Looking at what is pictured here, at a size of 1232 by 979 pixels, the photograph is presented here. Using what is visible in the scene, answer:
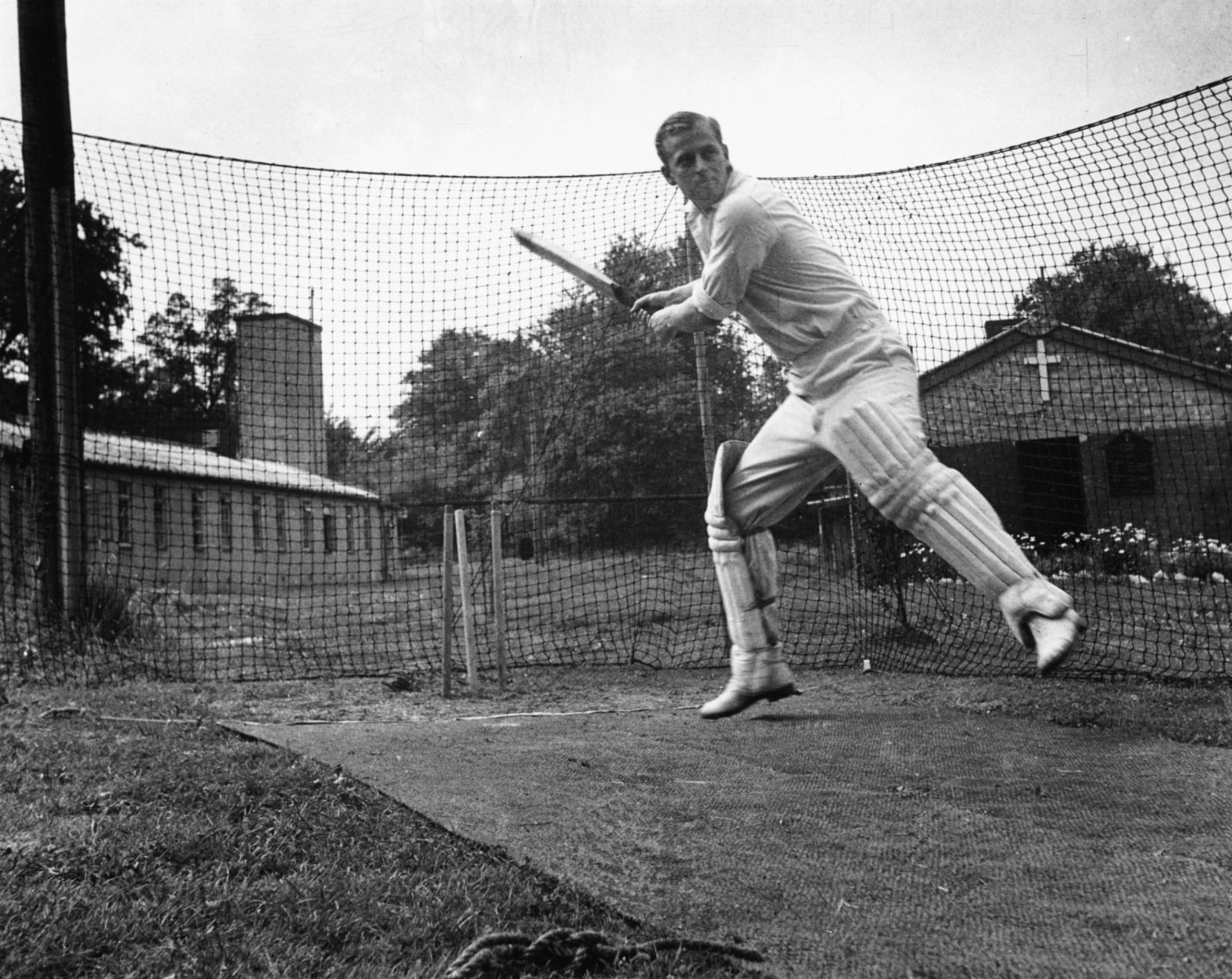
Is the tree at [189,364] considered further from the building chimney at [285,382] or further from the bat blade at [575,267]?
the bat blade at [575,267]

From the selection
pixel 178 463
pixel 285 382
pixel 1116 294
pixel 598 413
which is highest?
pixel 1116 294

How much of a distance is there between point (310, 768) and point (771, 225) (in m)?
2.42

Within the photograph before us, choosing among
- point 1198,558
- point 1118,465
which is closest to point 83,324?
point 1118,465

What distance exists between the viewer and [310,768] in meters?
3.52

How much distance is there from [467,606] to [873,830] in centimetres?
456

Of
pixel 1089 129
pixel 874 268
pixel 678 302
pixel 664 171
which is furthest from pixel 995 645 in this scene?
pixel 664 171

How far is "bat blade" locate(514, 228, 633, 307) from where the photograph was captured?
361cm

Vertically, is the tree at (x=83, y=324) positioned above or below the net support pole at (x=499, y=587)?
above

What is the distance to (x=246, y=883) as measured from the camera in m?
2.50

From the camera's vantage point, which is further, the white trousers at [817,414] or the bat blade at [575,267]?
the bat blade at [575,267]

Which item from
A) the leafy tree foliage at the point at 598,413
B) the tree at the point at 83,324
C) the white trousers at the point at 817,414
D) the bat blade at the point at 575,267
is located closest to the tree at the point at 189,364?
the tree at the point at 83,324

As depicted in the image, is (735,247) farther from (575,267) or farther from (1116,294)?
(1116,294)

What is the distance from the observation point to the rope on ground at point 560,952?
1.93 metres

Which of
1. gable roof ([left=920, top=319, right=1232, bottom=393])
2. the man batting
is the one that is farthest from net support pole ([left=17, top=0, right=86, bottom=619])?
gable roof ([left=920, top=319, right=1232, bottom=393])
